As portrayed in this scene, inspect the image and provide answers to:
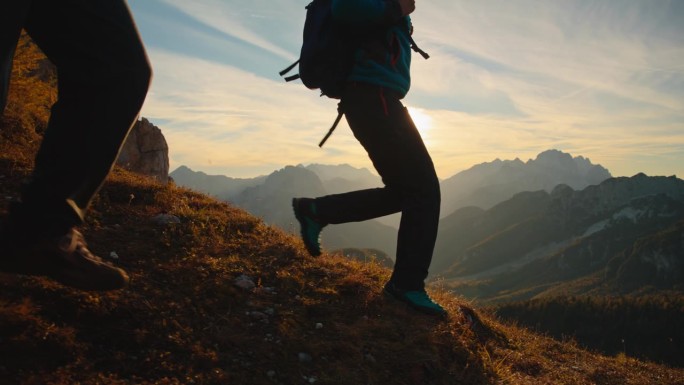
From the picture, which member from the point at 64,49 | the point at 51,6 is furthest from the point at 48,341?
the point at 51,6

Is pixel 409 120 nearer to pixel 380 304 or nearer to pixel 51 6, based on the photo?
pixel 380 304

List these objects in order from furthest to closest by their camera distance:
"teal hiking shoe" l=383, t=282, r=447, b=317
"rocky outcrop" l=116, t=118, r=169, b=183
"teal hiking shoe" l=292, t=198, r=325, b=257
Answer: "rocky outcrop" l=116, t=118, r=169, b=183 → "teal hiking shoe" l=292, t=198, r=325, b=257 → "teal hiking shoe" l=383, t=282, r=447, b=317

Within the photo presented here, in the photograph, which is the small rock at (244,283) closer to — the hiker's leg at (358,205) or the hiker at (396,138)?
the hiker's leg at (358,205)

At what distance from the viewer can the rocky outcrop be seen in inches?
795

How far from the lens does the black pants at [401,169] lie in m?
3.79

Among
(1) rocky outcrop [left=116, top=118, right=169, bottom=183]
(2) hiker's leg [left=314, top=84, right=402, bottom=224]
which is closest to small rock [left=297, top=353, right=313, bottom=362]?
(2) hiker's leg [left=314, top=84, right=402, bottom=224]

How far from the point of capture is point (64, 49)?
220 centimetres

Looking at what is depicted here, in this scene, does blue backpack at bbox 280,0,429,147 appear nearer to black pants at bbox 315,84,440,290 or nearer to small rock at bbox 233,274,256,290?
black pants at bbox 315,84,440,290

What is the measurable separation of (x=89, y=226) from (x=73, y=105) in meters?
2.69

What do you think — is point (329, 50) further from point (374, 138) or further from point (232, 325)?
point (232, 325)

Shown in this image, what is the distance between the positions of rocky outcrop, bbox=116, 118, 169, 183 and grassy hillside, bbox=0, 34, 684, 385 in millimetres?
15133

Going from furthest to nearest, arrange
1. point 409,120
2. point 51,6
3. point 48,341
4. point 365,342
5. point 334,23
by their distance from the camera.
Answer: point 409,120 < point 334,23 < point 365,342 < point 48,341 < point 51,6

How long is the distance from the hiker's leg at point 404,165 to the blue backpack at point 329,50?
9.6 inches

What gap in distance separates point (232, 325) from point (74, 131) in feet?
5.44
